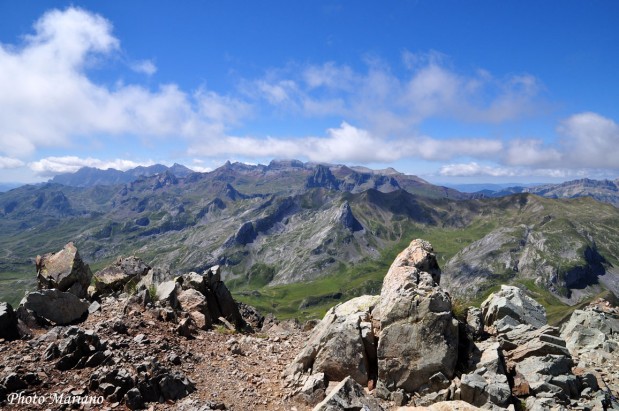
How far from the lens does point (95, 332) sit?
21.5 metres

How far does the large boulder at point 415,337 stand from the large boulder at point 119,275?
27.1 metres

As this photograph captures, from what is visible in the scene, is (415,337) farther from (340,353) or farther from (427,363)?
(340,353)

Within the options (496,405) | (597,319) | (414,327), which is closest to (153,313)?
(414,327)

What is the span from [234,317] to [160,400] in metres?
17.8

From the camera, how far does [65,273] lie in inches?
1289

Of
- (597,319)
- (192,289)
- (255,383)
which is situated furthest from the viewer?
(192,289)

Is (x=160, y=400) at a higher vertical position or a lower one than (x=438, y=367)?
lower

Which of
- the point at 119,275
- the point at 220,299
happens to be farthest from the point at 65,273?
the point at 220,299

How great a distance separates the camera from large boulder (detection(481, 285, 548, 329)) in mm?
25156

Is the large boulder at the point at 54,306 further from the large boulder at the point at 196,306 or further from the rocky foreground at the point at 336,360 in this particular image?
the large boulder at the point at 196,306

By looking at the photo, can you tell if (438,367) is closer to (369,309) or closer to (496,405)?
(496,405)

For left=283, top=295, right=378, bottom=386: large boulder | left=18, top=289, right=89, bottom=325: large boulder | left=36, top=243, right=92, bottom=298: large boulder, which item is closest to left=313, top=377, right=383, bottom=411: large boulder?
left=283, top=295, right=378, bottom=386: large boulder

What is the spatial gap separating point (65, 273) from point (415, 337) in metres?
30.3

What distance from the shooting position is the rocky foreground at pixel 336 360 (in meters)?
16.9
